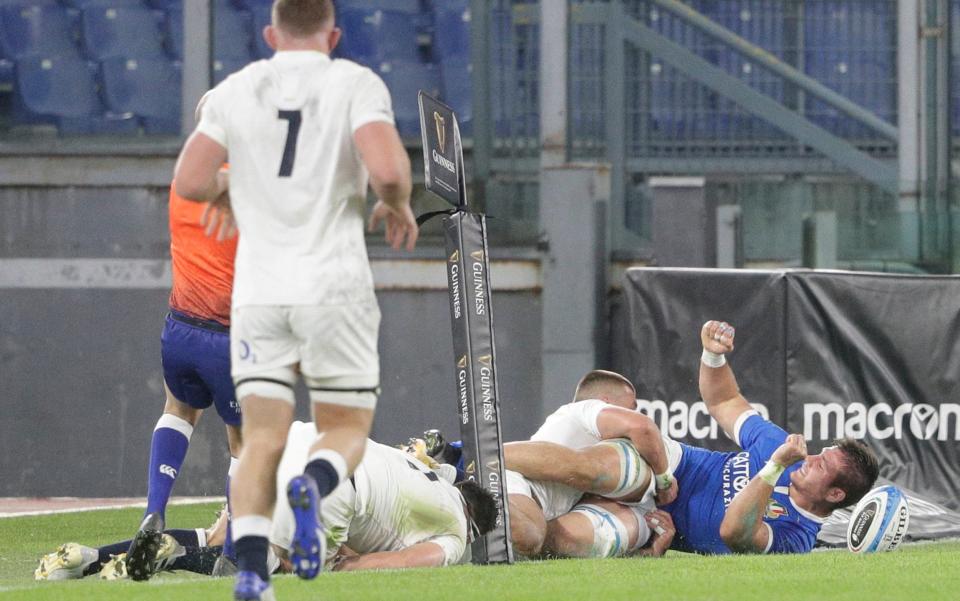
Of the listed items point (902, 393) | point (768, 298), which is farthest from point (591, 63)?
point (902, 393)

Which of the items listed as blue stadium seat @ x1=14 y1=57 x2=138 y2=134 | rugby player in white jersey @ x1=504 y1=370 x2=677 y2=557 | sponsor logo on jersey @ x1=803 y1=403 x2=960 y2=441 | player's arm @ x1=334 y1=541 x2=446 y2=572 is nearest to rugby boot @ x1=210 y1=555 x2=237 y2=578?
player's arm @ x1=334 y1=541 x2=446 y2=572

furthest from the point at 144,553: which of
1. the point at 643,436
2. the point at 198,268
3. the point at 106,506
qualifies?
the point at 106,506

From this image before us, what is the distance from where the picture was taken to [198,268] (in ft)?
24.0

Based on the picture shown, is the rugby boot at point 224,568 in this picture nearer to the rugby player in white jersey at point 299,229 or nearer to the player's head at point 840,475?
the rugby player in white jersey at point 299,229

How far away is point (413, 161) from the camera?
45.8ft

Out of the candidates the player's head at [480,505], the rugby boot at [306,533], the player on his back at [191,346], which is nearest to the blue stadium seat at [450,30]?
the player on his back at [191,346]

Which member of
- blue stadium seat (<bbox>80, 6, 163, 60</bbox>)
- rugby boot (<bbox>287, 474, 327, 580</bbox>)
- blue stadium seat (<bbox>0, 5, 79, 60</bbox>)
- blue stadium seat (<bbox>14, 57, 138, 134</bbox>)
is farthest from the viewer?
blue stadium seat (<bbox>80, 6, 163, 60</bbox>)

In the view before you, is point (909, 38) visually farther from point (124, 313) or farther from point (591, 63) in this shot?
point (124, 313)

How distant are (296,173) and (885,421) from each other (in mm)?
6162

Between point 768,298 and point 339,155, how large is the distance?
604 centimetres

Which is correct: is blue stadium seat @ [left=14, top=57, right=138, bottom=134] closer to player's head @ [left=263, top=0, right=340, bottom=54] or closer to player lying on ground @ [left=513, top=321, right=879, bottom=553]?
player lying on ground @ [left=513, top=321, right=879, bottom=553]

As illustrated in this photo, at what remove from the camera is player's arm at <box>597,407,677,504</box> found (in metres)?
7.86

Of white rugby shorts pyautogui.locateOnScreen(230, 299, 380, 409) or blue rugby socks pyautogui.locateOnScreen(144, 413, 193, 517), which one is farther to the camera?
blue rugby socks pyautogui.locateOnScreen(144, 413, 193, 517)

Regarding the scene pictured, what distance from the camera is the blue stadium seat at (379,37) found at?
14609mm
